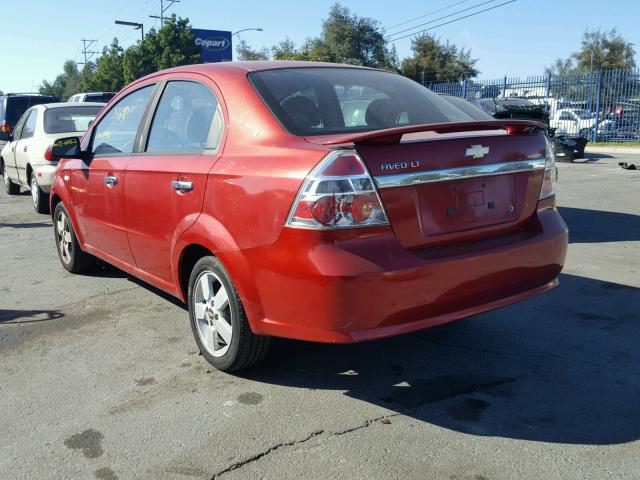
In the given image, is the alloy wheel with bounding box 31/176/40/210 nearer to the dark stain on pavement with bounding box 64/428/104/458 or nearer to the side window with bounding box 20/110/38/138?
the side window with bounding box 20/110/38/138

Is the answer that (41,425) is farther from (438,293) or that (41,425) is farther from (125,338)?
(438,293)

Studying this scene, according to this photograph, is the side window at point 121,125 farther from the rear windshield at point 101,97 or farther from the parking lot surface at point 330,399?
the rear windshield at point 101,97

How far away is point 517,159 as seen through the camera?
335 centimetres

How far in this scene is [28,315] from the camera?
4.81m

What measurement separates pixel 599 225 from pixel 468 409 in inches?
218

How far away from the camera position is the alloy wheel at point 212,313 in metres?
3.50

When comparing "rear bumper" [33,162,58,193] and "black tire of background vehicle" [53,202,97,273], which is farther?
"rear bumper" [33,162,58,193]

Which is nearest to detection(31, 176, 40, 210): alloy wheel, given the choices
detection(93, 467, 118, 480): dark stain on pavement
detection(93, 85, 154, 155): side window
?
detection(93, 85, 154, 155): side window

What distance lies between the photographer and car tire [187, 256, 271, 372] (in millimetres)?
3348

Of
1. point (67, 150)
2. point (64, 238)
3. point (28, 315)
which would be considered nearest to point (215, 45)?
point (64, 238)

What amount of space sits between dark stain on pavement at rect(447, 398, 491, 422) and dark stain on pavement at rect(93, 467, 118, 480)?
1.55 meters

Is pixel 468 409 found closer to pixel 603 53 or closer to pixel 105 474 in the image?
pixel 105 474

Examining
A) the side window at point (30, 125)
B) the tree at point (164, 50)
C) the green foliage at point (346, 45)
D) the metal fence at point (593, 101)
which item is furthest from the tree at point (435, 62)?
the side window at point (30, 125)

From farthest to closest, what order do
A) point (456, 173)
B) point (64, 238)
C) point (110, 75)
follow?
1. point (110, 75)
2. point (64, 238)
3. point (456, 173)
